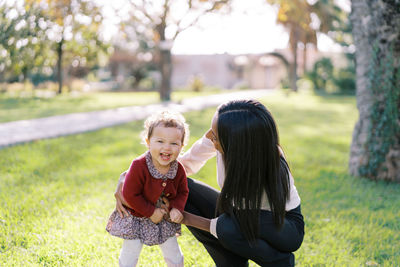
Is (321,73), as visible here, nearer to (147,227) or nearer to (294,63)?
(294,63)

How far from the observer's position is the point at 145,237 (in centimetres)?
213

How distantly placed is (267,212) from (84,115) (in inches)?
388

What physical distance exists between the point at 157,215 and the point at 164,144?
15.2 inches

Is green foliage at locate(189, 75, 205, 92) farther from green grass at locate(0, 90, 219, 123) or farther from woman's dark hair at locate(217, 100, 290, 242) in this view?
woman's dark hair at locate(217, 100, 290, 242)

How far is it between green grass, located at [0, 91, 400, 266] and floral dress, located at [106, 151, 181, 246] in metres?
0.56

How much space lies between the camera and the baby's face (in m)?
2.05

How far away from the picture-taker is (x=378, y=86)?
4.57 meters

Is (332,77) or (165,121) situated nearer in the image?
(165,121)

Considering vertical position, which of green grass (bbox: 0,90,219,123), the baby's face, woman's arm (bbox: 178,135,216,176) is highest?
the baby's face

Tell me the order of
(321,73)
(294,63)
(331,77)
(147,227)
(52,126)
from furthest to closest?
(321,73), (294,63), (331,77), (52,126), (147,227)

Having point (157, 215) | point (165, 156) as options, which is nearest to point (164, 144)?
point (165, 156)

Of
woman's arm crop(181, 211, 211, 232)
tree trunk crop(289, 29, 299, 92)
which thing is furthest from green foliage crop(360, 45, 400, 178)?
tree trunk crop(289, 29, 299, 92)

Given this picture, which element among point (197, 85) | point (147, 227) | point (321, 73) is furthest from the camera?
point (321, 73)

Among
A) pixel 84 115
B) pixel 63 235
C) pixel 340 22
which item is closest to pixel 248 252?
pixel 63 235
